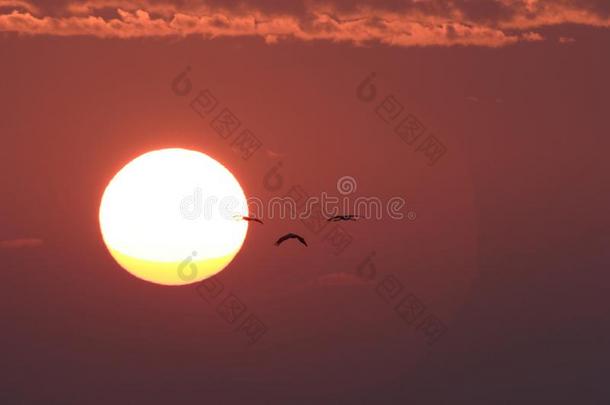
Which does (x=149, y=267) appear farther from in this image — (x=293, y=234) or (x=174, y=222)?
(x=293, y=234)

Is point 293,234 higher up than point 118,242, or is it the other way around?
point 118,242

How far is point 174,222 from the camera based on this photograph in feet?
413

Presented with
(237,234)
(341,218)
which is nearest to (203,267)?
(237,234)

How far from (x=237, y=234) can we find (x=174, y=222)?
5032 mm

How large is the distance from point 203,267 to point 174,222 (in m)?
4.28

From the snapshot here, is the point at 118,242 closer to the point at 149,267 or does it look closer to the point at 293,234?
the point at 149,267

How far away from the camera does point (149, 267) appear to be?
126312mm

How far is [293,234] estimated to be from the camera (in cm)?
12081

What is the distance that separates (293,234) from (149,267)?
12.9 m

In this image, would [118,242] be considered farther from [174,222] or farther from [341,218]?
[341,218]

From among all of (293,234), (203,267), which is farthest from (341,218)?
(203,267)

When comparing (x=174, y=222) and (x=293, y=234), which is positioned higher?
(x=174, y=222)

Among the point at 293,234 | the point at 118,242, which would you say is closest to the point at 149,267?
the point at 118,242

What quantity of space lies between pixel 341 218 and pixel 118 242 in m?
18.3
